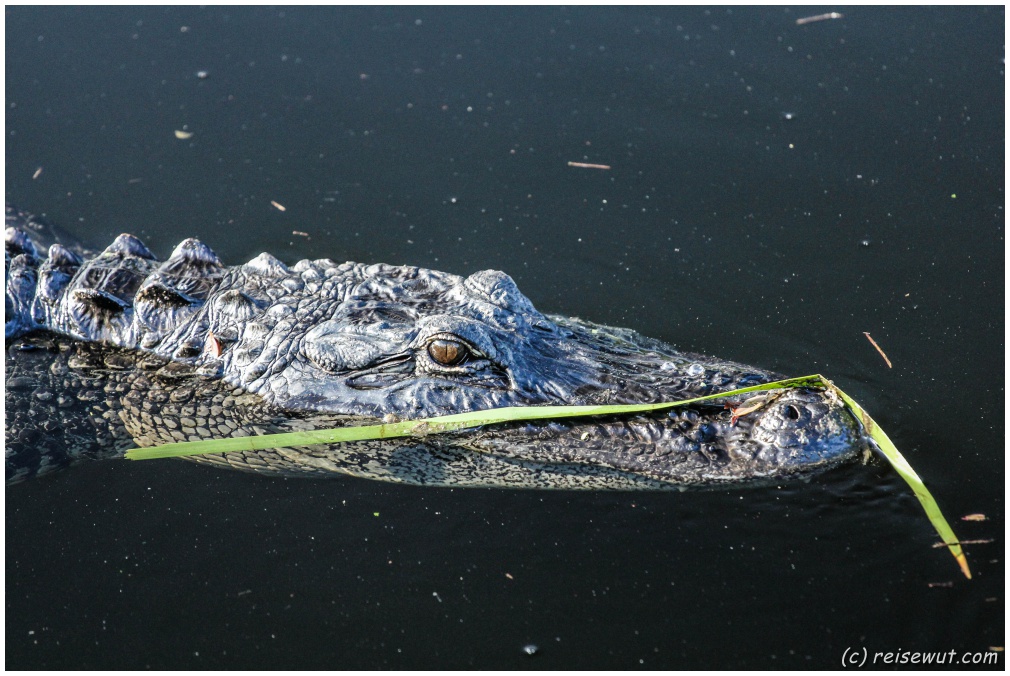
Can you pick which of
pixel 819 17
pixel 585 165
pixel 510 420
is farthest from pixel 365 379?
pixel 819 17

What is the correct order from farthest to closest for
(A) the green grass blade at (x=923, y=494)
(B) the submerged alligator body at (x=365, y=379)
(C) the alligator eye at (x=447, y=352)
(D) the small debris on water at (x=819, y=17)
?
(D) the small debris on water at (x=819, y=17) < (C) the alligator eye at (x=447, y=352) < (B) the submerged alligator body at (x=365, y=379) < (A) the green grass blade at (x=923, y=494)

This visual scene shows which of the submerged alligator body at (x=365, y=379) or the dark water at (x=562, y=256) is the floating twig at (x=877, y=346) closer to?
the dark water at (x=562, y=256)

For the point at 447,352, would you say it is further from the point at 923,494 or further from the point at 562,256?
the point at 923,494

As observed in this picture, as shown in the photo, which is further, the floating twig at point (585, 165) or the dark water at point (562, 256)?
the floating twig at point (585, 165)

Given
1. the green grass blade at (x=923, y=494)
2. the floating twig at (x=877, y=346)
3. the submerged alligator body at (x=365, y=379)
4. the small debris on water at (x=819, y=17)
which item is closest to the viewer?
the green grass blade at (x=923, y=494)

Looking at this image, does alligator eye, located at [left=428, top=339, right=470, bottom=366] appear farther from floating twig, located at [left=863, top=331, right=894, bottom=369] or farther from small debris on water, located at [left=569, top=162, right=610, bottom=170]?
small debris on water, located at [left=569, top=162, right=610, bottom=170]

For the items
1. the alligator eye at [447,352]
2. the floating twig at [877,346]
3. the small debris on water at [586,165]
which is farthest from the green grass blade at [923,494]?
the small debris on water at [586,165]

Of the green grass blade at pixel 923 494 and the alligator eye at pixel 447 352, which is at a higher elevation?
the alligator eye at pixel 447 352
